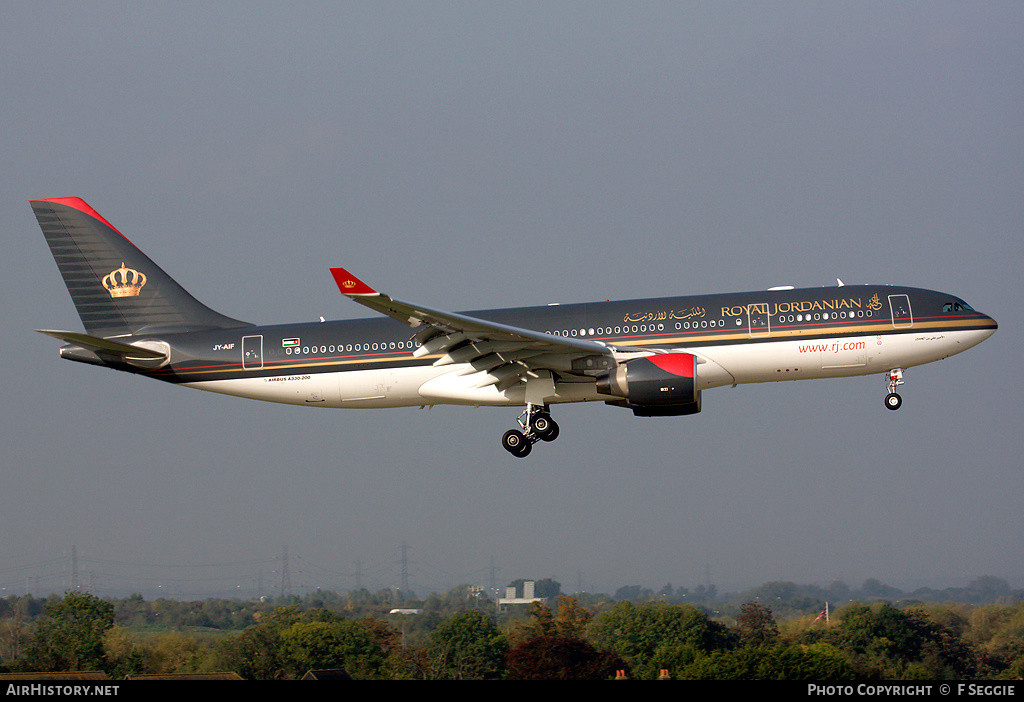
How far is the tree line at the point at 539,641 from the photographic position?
49688 mm

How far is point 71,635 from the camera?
56312 mm

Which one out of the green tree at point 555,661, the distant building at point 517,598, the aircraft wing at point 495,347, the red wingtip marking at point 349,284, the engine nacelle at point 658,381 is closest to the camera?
the red wingtip marking at point 349,284

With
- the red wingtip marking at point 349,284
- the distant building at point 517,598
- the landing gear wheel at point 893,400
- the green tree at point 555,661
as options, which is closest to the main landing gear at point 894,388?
the landing gear wheel at point 893,400

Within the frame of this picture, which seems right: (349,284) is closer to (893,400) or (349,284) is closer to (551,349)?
(551,349)

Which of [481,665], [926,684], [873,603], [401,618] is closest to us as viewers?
[926,684]

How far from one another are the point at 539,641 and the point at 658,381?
25147mm

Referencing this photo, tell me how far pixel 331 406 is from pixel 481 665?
79.9 feet

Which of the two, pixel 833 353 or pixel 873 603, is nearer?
pixel 833 353

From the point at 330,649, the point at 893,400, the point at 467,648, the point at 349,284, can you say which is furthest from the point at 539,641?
the point at 349,284

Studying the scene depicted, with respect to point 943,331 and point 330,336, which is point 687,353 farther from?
point 330,336

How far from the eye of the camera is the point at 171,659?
172 feet

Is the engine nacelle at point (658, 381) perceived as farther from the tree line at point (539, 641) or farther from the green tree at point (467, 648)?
the green tree at point (467, 648)

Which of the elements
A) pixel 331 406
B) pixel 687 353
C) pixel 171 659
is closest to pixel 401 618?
pixel 171 659

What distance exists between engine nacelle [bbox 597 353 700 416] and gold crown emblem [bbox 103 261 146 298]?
18.0 m
